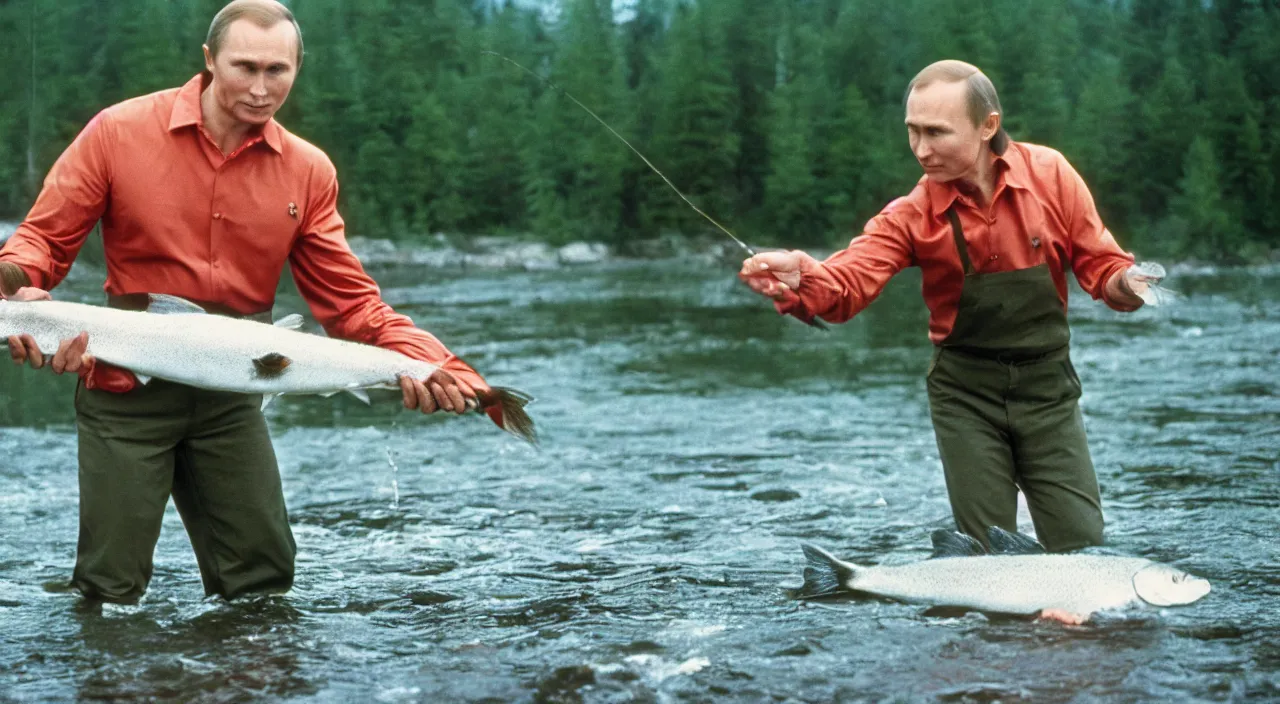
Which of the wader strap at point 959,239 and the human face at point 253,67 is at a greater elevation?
the human face at point 253,67

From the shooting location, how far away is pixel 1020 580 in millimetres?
5051

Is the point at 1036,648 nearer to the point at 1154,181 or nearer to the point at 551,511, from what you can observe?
the point at 551,511

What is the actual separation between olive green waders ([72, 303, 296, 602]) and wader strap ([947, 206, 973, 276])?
8.25ft

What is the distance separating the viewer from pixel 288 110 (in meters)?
71.0

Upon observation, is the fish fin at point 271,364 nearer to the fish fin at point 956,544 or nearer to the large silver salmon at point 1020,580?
the large silver salmon at point 1020,580

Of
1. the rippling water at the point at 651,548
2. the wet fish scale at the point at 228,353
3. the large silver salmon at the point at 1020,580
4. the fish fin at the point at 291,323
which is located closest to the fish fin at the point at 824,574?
the large silver salmon at the point at 1020,580

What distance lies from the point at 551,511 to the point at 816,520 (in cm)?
154

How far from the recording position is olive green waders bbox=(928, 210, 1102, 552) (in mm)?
5398

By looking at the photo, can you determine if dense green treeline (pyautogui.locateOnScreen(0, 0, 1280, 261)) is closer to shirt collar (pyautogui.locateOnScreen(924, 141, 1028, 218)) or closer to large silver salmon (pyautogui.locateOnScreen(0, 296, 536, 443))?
shirt collar (pyautogui.locateOnScreen(924, 141, 1028, 218))

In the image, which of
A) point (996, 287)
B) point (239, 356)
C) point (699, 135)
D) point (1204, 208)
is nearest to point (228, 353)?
point (239, 356)

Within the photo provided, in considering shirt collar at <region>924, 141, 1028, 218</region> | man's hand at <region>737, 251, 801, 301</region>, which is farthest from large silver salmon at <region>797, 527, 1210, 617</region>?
shirt collar at <region>924, 141, 1028, 218</region>

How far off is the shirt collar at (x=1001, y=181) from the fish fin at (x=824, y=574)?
4.15 ft

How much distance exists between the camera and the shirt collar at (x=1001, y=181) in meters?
5.32

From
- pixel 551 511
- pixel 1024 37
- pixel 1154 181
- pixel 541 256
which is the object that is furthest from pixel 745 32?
pixel 551 511
